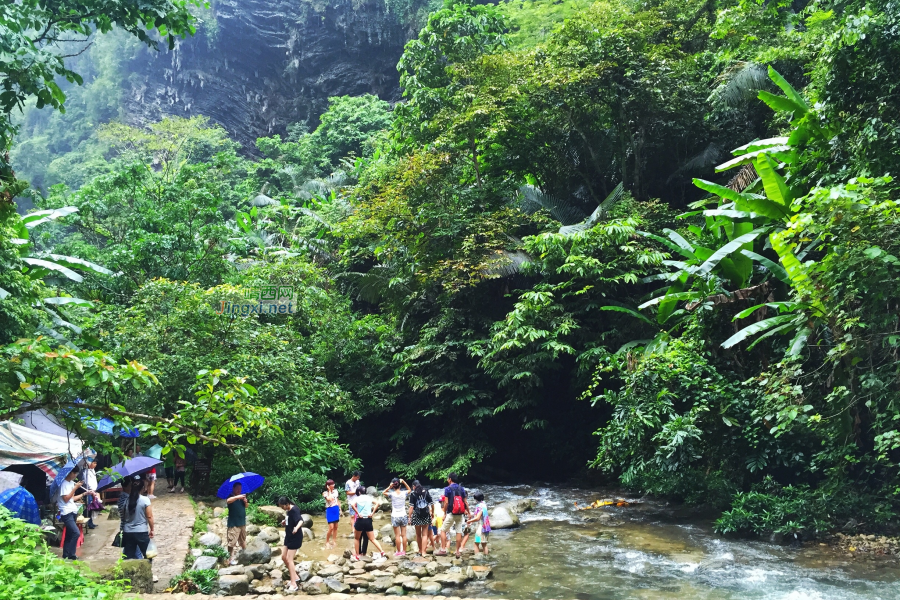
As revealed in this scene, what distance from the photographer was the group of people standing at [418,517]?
9672mm

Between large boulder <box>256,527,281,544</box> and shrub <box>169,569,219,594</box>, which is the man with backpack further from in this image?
shrub <box>169,569,219,594</box>

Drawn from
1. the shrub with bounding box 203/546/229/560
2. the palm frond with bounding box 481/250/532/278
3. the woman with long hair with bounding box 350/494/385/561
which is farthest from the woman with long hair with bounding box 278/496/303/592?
the palm frond with bounding box 481/250/532/278

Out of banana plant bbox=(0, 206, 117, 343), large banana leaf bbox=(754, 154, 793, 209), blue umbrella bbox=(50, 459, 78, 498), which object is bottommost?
blue umbrella bbox=(50, 459, 78, 498)

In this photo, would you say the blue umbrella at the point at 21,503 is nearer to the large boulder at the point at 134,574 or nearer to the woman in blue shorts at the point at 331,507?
the large boulder at the point at 134,574

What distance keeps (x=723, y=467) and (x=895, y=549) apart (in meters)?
3.04

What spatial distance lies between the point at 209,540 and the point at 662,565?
6.68 metres

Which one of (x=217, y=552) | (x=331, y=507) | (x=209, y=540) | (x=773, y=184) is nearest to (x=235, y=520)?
(x=217, y=552)

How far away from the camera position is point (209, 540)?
9.95m

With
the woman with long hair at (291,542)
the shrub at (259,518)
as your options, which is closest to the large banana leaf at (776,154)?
the woman with long hair at (291,542)

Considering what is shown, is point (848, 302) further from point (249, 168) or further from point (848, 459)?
point (249, 168)

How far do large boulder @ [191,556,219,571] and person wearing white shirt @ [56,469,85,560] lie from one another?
4.63ft

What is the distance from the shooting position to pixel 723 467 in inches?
479

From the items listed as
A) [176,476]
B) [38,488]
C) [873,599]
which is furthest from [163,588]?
[873,599]

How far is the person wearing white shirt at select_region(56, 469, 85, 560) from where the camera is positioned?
317 inches
